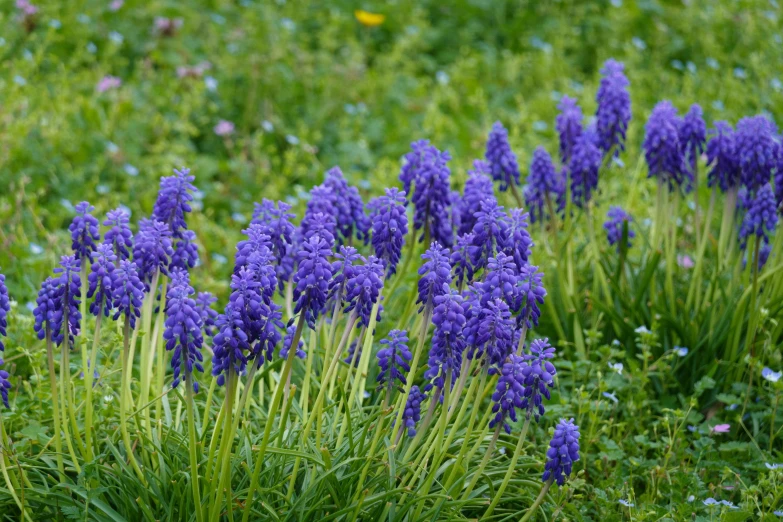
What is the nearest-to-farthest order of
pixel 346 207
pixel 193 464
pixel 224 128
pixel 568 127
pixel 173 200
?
pixel 193 464, pixel 173 200, pixel 346 207, pixel 568 127, pixel 224 128

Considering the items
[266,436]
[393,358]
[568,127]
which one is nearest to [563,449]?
[393,358]

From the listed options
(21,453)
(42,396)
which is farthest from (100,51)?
(21,453)

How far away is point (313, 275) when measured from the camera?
8.79 ft

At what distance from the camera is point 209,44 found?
28.5 ft

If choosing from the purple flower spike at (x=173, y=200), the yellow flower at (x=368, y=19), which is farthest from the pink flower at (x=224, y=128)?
the purple flower spike at (x=173, y=200)

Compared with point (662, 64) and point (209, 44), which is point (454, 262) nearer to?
point (209, 44)

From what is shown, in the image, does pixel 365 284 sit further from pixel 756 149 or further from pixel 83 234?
pixel 756 149

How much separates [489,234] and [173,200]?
3.86 ft

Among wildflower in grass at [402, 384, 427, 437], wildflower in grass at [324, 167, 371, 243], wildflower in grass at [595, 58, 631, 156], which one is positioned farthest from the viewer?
wildflower in grass at [595, 58, 631, 156]

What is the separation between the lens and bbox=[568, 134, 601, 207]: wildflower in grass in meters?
4.39

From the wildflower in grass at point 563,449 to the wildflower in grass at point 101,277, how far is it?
154 cm

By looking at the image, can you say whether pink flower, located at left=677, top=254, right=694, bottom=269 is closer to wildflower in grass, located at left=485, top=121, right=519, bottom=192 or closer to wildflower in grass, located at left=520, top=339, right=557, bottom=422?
wildflower in grass, located at left=485, top=121, right=519, bottom=192

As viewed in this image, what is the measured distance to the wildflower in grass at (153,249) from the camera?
303 centimetres

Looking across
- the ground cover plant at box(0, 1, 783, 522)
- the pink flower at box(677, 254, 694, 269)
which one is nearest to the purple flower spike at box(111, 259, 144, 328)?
the ground cover plant at box(0, 1, 783, 522)
